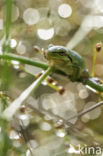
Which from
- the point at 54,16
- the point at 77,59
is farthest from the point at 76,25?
the point at 77,59

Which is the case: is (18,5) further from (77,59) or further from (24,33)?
(77,59)

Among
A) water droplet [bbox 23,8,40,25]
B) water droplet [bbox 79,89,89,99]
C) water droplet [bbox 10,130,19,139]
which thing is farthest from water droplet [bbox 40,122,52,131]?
water droplet [bbox 23,8,40,25]

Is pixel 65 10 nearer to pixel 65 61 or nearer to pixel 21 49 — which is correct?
pixel 21 49

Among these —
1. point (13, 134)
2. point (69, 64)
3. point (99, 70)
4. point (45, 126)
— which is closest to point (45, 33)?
point (99, 70)

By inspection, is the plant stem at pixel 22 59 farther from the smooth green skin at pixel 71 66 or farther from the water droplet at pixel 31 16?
the water droplet at pixel 31 16

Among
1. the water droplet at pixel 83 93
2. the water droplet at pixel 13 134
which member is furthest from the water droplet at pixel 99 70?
the water droplet at pixel 13 134

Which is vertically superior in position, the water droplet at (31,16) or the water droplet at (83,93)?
the water droplet at (31,16)

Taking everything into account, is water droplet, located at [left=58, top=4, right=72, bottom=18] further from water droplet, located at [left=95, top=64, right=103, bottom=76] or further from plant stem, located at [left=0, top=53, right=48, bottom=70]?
plant stem, located at [left=0, top=53, right=48, bottom=70]

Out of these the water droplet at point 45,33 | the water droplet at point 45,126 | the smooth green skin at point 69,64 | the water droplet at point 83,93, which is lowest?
the water droplet at point 45,126
